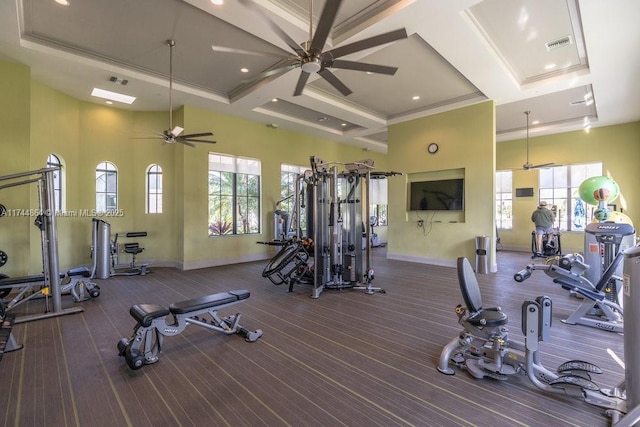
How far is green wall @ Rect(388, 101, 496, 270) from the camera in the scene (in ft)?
21.7

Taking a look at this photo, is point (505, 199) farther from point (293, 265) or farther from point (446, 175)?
point (293, 265)

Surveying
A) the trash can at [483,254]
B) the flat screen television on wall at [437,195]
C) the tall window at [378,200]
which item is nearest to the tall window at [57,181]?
the flat screen television on wall at [437,195]

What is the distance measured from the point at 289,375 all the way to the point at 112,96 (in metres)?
6.82

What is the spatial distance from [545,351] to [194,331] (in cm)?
372

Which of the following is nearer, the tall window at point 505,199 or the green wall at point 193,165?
the green wall at point 193,165

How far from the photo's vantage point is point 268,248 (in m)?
8.46

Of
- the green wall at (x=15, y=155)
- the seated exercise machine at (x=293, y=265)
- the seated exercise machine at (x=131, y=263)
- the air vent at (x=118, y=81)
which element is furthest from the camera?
the seated exercise machine at (x=131, y=263)

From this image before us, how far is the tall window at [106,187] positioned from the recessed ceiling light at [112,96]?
150 cm

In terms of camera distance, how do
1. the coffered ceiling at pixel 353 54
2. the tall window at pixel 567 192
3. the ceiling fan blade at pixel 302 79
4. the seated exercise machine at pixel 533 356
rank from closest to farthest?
the seated exercise machine at pixel 533 356 → the ceiling fan blade at pixel 302 79 → the coffered ceiling at pixel 353 54 → the tall window at pixel 567 192

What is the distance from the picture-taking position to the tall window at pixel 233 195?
7.47m

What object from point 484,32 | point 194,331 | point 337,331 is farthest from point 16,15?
point 484,32

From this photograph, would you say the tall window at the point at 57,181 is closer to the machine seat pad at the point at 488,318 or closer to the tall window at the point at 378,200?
the machine seat pad at the point at 488,318

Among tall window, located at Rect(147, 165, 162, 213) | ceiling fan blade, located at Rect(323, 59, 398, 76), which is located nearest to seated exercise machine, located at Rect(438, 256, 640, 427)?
ceiling fan blade, located at Rect(323, 59, 398, 76)

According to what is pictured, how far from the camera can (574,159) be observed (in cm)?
902
